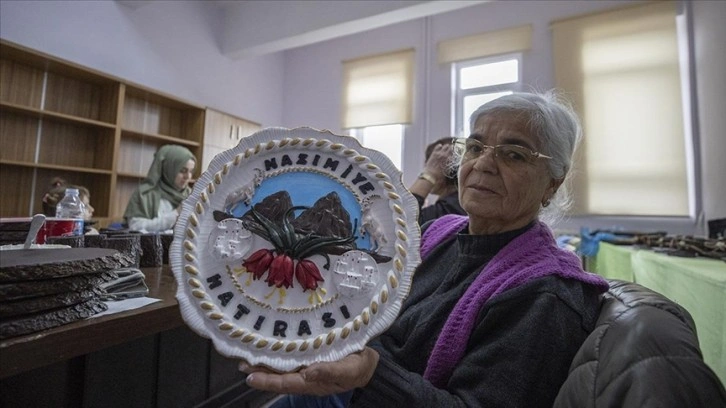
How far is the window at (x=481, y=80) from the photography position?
13.3 feet

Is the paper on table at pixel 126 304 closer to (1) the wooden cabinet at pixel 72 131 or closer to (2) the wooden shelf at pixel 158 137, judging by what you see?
(1) the wooden cabinet at pixel 72 131

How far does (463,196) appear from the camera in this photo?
2.87ft

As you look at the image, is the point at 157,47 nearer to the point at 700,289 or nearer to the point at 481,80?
the point at 481,80

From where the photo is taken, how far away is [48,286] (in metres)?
0.54

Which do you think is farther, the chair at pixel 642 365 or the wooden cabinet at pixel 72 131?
the wooden cabinet at pixel 72 131

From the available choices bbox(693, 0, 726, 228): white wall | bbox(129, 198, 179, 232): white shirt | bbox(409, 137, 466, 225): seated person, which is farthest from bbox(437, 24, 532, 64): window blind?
bbox(129, 198, 179, 232): white shirt

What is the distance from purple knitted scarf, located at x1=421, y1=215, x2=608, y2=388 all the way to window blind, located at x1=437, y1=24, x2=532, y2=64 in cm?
387

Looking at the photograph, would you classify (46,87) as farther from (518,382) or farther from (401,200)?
(518,382)

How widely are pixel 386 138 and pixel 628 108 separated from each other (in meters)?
2.70

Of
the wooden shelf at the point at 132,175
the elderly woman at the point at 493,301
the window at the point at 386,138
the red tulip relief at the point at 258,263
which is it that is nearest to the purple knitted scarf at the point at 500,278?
the elderly woman at the point at 493,301

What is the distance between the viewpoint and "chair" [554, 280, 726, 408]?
0.41 meters

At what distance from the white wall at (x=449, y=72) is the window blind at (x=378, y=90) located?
0.13 meters

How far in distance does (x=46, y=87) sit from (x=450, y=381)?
3.94 metres

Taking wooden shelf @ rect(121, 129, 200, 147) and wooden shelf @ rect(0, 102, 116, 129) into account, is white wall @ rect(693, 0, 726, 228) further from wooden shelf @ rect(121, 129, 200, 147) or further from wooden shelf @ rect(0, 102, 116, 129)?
wooden shelf @ rect(0, 102, 116, 129)
